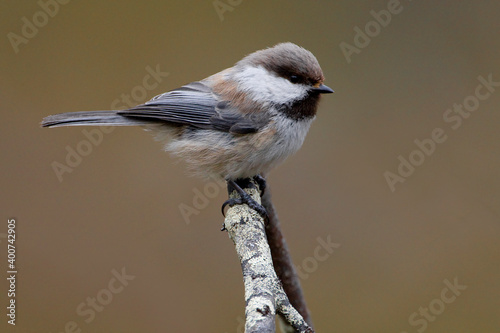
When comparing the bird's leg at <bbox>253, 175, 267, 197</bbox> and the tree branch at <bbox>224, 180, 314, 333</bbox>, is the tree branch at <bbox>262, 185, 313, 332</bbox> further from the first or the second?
the bird's leg at <bbox>253, 175, 267, 197</bbox>

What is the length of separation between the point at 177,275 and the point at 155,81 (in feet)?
5.29

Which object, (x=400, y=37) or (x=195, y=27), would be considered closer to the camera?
(x=195, y=27)

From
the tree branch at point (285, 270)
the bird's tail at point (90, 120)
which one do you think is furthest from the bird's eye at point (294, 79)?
the bird's tail at point (90, 120)

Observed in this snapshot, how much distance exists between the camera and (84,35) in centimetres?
414

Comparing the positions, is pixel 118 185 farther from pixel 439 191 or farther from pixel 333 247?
pixel 439 191

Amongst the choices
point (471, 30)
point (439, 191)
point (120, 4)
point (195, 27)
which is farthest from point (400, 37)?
point (120, 4)

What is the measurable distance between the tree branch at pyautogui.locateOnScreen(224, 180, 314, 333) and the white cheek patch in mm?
685

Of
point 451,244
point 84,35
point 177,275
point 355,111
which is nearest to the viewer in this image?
point 177,275

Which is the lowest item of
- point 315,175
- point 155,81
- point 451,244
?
point 451,244

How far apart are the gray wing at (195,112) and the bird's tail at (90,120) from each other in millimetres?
33

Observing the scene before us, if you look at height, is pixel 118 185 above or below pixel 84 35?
below

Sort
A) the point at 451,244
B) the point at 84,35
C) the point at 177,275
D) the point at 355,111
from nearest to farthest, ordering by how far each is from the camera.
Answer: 1. the point at 177,275
2. the point at 451,244
3. the point at 84,35
4. the point at 355,111

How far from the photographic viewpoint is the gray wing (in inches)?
106

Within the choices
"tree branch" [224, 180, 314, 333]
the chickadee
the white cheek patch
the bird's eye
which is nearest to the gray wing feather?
the chickadee
